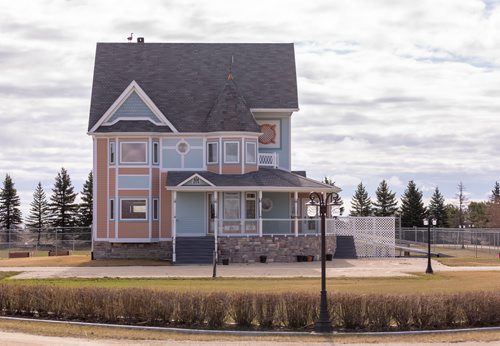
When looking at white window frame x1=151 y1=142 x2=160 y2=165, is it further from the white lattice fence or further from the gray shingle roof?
the white lattice fence

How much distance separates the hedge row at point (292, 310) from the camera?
25.2 metres

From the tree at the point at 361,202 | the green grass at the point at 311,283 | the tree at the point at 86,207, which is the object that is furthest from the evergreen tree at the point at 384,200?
the green grass at the point at 311,283

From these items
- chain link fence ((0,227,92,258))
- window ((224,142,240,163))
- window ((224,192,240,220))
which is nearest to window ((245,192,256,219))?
window ((224,192,240,220))

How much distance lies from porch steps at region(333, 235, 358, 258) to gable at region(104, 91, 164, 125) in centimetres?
1318

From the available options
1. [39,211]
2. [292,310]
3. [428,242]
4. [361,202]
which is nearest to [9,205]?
[39,211]

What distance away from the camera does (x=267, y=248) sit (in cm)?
5328

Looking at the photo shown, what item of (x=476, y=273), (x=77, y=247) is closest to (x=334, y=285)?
(x=476, y=273)

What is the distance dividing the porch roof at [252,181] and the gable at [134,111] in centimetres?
351

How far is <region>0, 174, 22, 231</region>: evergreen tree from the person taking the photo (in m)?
102

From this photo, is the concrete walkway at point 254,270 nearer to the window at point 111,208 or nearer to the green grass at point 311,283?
the green grass at point 311,283

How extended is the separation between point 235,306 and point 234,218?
2975 centimetres

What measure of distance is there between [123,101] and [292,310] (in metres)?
32.8

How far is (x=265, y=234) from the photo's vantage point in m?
53.7

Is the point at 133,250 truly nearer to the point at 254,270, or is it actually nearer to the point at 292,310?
the point at 254,270
